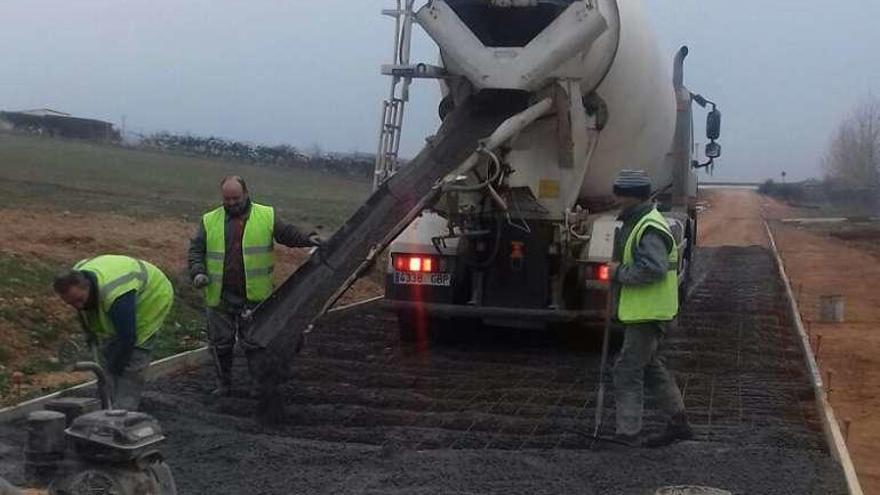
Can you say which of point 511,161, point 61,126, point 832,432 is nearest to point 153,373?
point 511,161

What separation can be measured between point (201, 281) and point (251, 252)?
396 millimetres

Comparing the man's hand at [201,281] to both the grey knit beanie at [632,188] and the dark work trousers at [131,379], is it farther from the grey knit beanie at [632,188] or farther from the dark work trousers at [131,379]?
the grey knit beanie at [632,188]

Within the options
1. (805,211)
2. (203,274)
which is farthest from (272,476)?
(805,211)

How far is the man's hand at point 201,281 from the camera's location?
8164mm

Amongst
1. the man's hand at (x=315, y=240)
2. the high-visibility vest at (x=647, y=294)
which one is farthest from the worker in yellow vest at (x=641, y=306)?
the man's hand at (x=315, y=240)

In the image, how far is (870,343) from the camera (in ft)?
46.0

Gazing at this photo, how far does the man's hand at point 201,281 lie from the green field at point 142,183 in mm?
11872

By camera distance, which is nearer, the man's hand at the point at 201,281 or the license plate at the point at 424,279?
the man's hand at the point at 201,281

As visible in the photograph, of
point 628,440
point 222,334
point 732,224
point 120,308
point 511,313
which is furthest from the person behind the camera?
point 732,224

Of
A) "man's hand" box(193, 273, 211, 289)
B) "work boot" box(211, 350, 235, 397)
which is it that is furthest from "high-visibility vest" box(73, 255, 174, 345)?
"work boot" box(211, 350, 235, 397)

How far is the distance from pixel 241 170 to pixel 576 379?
34215 mm

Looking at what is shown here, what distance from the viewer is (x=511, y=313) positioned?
1015 cm

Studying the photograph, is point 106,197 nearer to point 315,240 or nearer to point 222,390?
point 222,390

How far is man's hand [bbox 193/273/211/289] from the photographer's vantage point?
8.16 m
